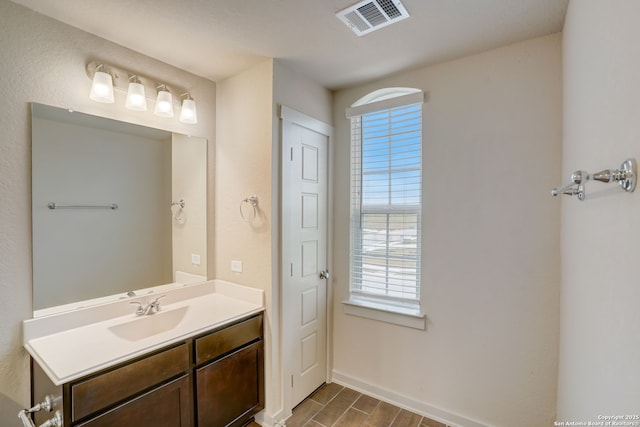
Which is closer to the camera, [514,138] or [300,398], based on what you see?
[514,138]

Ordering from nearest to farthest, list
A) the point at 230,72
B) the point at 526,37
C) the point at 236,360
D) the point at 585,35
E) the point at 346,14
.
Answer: the point at 585,35
the point at 346,14
the point at 526,37
the point at 236,360
the point at 230,72

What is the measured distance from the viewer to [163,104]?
198 centimetres

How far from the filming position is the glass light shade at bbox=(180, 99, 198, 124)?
83.4 inches

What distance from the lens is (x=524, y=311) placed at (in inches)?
73.0

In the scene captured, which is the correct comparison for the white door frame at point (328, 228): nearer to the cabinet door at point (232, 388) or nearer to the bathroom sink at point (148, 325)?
the cabinet door at point (232, 388)

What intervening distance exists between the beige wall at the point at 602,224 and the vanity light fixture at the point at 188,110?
2.17 metres

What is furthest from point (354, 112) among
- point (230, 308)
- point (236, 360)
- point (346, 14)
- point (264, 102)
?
point (236, 360)

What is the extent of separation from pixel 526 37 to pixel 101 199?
2755 millimetres

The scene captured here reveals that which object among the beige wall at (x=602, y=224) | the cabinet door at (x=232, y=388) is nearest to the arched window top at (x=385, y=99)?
the beige wall at (x=602, y=224)

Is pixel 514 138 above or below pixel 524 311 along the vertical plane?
above

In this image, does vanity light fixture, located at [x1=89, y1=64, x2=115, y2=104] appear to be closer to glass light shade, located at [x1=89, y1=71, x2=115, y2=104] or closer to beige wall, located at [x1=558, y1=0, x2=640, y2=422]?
glass light shade, located at [x1=89, y1=71, x2=115, y2=104]

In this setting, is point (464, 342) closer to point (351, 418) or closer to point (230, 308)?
point (351, 418)

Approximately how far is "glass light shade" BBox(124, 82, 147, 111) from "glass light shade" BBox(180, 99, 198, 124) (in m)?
0.27

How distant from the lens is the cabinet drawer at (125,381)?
1248 millimetres
